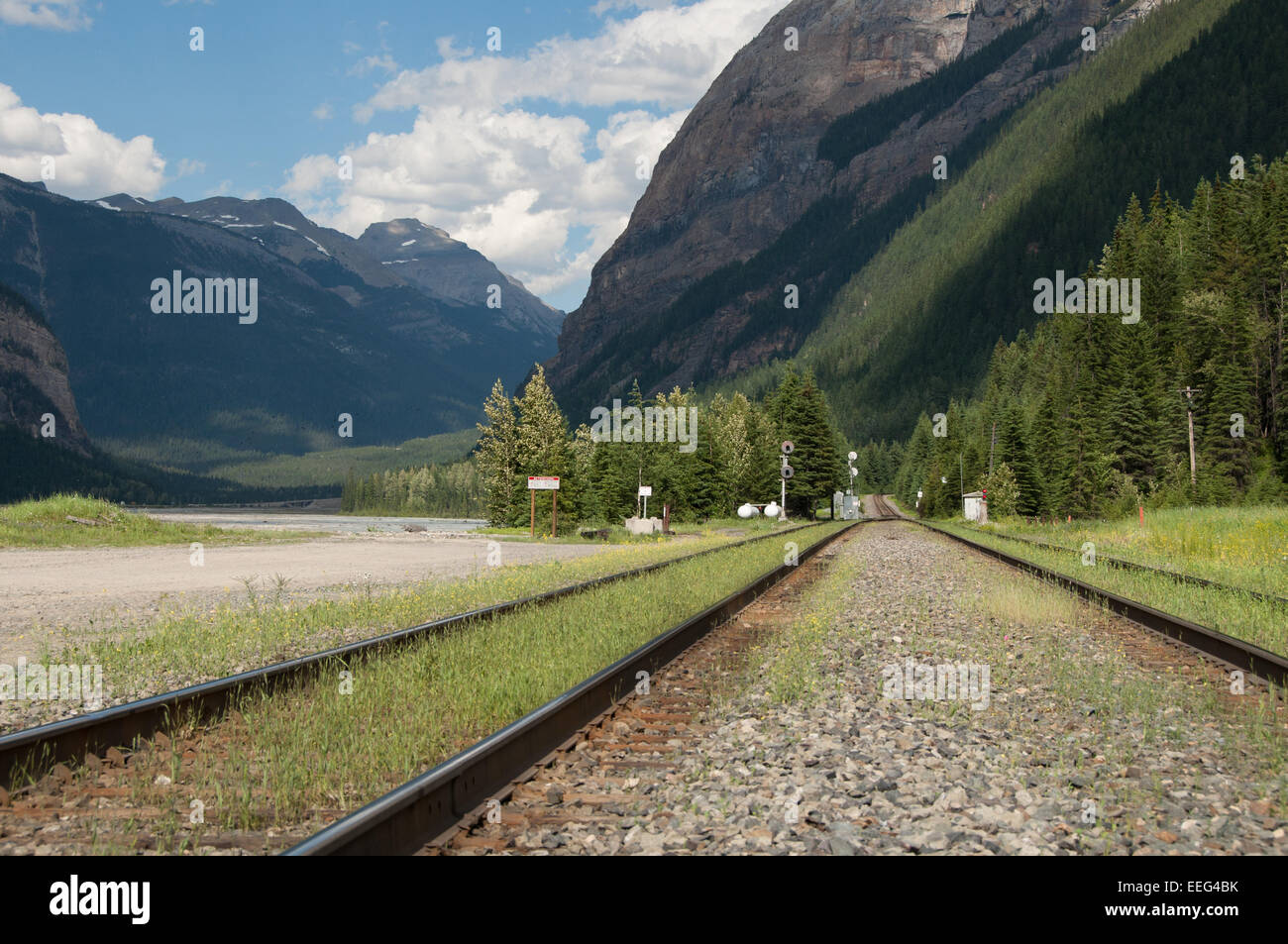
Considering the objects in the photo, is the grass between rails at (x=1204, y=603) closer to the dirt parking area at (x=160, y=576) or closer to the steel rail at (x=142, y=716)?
the steel rail at (x=142, y=716)

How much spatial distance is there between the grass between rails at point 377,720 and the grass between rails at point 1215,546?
40.1 feet

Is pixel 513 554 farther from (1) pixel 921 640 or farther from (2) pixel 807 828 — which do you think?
(2) pixel 807 828

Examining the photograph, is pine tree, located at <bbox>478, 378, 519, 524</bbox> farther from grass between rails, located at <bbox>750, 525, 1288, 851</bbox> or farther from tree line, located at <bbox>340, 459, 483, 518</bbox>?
tree line, located at <bbox>340, 459, 483, 518</bbox>

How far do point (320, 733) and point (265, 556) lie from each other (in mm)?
26094

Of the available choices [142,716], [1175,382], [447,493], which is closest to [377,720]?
[142,716]

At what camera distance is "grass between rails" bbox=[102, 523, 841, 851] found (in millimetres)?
5180

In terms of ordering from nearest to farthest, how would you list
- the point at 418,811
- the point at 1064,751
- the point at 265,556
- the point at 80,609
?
the point at 418,811
the point at 1064,751
the point at 80,609
the point at 265,556

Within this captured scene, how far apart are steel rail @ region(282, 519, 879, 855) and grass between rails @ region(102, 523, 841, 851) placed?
52cm

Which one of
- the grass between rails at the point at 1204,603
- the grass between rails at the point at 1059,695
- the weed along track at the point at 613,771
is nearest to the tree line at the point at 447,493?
the grass between rails at the point at 1204,603

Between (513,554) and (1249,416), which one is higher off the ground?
(1249,416)

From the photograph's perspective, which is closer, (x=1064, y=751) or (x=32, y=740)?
(x=32, y=740)

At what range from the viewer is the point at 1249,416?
6047cm

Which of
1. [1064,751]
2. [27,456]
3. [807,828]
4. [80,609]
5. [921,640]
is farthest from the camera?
[27,456]
